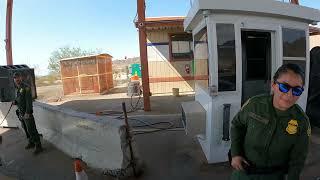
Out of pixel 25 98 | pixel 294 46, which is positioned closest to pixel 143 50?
pixel 25 98

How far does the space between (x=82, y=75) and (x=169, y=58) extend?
630 centimetres

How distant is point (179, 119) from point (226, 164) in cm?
415

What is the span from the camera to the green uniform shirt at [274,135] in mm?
2235

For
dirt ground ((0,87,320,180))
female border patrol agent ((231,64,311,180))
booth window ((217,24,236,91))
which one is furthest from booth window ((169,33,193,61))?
female border patrol agent ((231,64,311,180))

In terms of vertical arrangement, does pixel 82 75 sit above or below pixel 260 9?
below

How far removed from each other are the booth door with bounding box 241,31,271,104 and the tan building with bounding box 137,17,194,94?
926 cm

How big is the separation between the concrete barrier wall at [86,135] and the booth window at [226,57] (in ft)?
6.20

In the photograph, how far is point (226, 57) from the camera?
495 centimetres

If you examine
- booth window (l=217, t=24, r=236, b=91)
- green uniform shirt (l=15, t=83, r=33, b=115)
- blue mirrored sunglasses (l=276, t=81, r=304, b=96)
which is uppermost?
booth window (l=217, t=24, r=236, b=91)

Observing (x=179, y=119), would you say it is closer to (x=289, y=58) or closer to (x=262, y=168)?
(x=289, y=58)

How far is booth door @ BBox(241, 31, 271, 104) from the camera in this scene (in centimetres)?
570

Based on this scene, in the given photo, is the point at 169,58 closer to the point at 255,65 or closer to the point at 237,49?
the point at 255,65

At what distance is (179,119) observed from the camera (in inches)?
368

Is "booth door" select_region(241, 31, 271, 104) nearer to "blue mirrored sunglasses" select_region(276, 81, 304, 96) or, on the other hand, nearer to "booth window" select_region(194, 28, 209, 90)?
"booth window" select_region(194, 28, 209, 90)
